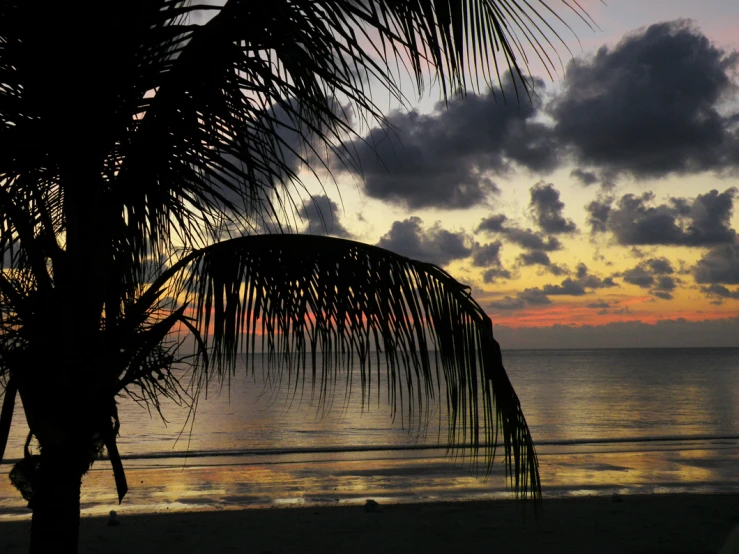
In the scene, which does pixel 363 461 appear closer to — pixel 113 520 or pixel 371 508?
pixel 371 508

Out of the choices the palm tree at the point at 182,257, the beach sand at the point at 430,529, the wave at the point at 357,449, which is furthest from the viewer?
the wave at the point at 357,449

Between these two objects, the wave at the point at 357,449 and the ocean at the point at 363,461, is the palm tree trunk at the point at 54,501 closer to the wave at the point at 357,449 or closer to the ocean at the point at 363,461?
the ocean at the point at 363,461

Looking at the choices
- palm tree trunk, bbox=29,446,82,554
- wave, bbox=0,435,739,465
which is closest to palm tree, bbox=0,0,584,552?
palm tree trunk, bbox=29,446,82,554

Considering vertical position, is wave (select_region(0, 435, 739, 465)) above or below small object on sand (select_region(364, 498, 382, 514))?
below

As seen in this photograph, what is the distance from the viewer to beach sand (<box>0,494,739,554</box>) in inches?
291

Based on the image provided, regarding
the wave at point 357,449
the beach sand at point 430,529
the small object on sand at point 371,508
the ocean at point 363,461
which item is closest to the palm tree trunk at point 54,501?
the ocean at point 363,461

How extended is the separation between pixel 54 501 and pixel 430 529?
19.0ft

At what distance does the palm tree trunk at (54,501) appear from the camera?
3.15 m

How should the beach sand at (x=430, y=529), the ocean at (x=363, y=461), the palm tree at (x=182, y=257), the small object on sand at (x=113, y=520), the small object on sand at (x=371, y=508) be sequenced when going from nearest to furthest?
the palm tree at (x=182, y=257), the beach sand at (x=430, y=529), the small object on sand at (x=113, y=520), the small object on sand at (x=371, y=508), the ocean at (x=363, y=461)

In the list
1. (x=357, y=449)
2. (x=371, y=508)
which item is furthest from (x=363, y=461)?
(x=371, y=508)

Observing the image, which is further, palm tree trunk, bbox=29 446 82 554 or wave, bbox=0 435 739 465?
wave, bbox=0 435 739 465

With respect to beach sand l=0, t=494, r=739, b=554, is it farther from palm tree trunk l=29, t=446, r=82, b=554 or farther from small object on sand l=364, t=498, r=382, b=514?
palm tree trunk l=29, t=446, r=82, b=554

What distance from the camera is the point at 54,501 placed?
318cm

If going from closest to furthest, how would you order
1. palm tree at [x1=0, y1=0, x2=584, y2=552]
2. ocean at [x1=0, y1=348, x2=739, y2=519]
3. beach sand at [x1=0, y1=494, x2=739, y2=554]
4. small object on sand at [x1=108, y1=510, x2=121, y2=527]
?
1. palm tree at [x1=0, y1=0, x2=584, y2=552]
2. beach sand at [x1=0, y1=494, x2=739, y2=554]
3. small object on sand at [x1=108, y1=510, x2=121, y2=527]
4. ocean at [x1=0, y1=348, x2=739, y2=519]
